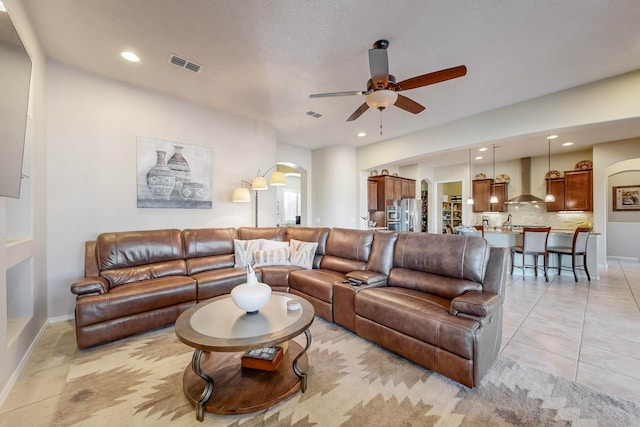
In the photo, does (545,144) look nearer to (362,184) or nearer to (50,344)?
(362,184)

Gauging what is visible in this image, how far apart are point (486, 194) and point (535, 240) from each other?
333cm

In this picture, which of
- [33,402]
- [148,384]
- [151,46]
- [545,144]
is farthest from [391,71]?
[545,144]

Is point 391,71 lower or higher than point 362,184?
higher

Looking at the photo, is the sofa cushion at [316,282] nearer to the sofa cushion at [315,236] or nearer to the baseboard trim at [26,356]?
the sofa cushion at [315,236]

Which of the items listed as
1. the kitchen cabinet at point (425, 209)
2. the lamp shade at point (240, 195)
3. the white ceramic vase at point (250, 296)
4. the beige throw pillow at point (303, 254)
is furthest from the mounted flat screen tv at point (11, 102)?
the kitchen cabinet at point (425, 209)

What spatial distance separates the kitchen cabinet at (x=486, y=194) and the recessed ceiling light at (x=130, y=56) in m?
8.73

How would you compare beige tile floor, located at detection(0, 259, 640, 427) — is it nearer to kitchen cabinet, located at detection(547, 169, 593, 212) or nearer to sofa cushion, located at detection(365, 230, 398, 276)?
sofa cushion, located at detection(365, 230, 398, 276)

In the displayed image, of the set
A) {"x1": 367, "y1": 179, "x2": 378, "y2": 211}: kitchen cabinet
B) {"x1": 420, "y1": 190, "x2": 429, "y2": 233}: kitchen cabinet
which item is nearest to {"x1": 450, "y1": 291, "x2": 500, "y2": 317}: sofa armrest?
{"x1": 367, "y1": 179, "x2": 378, "y2": 211}: kitchen cabinet

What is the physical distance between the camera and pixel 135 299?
8.44 ft

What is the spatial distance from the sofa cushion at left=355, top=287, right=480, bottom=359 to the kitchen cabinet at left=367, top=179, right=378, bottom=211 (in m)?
4.70

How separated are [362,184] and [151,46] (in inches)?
199

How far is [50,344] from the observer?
2.49m

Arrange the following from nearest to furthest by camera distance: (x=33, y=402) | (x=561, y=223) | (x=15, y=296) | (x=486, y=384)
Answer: (x=33, y=402), (x=486, y=384), (x=15, y=296), (x=561, y=223)

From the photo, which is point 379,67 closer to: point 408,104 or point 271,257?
point 408,104
